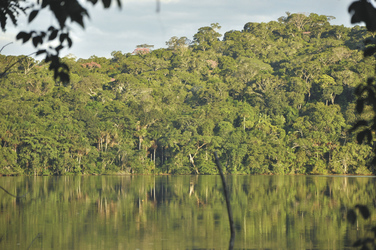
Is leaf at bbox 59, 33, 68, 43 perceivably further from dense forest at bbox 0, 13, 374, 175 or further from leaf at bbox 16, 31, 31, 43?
dense forest at bbox 0, 13, 374, 175

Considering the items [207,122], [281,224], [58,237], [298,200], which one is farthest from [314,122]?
[58,237]

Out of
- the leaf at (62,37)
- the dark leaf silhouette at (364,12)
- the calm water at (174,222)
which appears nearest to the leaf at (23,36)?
the leaf at (62,37)

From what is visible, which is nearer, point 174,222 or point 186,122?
point 174,222

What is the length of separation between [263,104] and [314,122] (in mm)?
7651

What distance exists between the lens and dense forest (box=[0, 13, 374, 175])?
4097cm

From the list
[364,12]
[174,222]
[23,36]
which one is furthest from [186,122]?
[364,12]

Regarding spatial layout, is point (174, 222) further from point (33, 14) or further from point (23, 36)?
point (33, 14)

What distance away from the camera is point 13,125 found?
38.6 metres

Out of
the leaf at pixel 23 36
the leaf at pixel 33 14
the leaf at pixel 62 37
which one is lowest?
the leaf at pixel 62 37

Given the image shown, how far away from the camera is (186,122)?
46906mm

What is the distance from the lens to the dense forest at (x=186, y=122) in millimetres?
40969

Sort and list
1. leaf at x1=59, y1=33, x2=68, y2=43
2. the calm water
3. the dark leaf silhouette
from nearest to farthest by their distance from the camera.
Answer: the dark leaf silhouette → leaf at x1=59, y1=33, x2=68, y2=43 → the calm water

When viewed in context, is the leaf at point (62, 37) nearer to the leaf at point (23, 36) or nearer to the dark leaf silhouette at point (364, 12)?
the leaf at point (23, 36)

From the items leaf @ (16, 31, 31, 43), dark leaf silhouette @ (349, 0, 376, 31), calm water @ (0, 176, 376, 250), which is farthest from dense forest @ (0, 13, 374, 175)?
dark leaf silhouette @ (349, 0, 376, 31)
